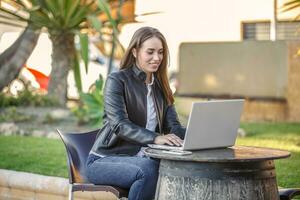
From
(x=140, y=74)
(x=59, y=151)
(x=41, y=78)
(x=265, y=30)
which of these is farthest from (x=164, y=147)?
(x=265, y=30)

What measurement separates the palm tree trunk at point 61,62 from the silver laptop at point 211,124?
287 inches

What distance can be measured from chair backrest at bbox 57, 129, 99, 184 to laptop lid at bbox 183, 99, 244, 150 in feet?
3.81

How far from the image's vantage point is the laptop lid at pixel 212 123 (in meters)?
4.34

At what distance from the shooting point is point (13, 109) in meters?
12.1

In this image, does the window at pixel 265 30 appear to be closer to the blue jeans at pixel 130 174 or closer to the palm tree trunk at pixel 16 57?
the palm tree trunk at pixel 16 57

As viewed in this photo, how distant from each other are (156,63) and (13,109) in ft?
24.2

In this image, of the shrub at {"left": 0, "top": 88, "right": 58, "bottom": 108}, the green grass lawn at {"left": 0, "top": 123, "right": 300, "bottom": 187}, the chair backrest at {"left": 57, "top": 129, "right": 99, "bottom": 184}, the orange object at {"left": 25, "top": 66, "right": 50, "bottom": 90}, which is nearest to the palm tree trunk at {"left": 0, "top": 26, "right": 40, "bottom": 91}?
the shrub at {"left": 0, "top": 88, "right": 58, "bottom": 108}

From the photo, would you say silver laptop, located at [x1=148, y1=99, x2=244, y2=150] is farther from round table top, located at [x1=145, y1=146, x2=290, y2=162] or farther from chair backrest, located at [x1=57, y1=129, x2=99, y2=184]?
chair backrest, located at [x1=57, y1=129, x2=99, y2=184]

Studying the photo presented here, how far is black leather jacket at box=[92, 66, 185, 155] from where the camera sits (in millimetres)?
4969

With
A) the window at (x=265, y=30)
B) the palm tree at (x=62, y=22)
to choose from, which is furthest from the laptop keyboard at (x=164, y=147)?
the window at (x=265, y=30)

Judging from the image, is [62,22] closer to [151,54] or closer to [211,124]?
[151,54]

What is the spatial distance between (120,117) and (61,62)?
7237 millimetres

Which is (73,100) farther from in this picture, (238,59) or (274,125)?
(274,125)

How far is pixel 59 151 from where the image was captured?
30.6ft
